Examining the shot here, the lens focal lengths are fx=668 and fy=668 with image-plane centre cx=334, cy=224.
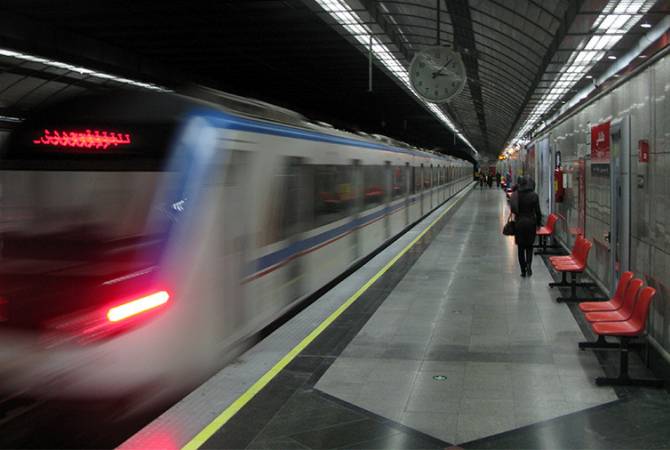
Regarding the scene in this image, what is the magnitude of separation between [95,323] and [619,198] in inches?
221

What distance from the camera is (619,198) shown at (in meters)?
7.34

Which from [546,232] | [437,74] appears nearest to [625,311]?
[437,74]

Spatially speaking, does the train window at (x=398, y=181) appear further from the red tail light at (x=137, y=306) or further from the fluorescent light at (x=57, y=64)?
the red tail light at (x=137, y=306)

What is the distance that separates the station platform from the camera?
14.8 ft

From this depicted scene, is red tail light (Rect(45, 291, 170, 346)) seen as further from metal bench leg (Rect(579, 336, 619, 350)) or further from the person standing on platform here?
the person standing on platform

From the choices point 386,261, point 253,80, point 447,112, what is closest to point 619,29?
point 386,261

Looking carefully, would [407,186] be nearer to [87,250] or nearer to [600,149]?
[600,149]

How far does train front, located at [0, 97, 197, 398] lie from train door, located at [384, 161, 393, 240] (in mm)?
9805

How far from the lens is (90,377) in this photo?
443cm

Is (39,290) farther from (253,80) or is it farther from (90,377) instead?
(253,80)

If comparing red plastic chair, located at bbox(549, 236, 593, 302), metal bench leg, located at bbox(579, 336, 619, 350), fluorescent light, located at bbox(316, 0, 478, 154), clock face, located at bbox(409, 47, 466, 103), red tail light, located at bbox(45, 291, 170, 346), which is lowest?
metal bench leg, located at bbox(579, 336, 619, 350)

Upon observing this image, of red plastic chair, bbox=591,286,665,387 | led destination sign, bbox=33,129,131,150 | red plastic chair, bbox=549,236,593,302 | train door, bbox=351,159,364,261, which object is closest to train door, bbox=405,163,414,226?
train door, bbox=351,159,364,261

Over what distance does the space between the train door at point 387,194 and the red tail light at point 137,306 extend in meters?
10.4

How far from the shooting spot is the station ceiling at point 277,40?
14047 mm
